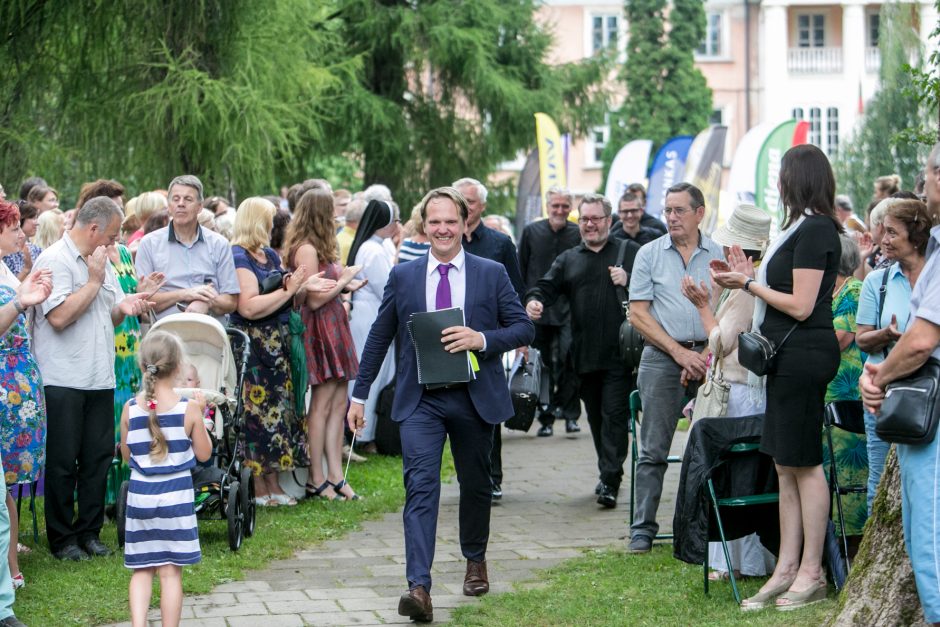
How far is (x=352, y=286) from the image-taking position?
1054 cm

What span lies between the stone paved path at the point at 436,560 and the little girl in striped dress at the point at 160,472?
23.9 inches

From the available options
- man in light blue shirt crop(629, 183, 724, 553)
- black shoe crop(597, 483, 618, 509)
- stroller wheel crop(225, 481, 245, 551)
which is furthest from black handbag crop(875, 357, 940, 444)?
black shoe crop(597, 483, 618, 509)

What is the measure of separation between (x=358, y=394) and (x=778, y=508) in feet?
7.40

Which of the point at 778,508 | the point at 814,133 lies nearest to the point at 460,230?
the point at 778,508

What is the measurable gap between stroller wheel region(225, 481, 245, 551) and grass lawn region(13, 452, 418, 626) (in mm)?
72

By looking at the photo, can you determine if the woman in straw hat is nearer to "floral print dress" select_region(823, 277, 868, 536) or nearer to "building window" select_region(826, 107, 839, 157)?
"floral print dress" select_region(823, 277, 868, 536)

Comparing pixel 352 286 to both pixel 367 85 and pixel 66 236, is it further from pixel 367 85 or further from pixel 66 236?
pixel 367 85

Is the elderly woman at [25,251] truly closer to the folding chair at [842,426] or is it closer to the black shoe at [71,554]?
the black shoe at [71,554]

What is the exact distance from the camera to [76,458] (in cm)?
838

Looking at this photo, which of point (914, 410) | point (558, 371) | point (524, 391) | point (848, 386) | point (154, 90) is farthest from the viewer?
point (154, 90)

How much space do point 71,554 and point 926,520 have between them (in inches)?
204

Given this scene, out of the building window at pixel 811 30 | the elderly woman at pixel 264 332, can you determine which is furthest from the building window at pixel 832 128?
the elderly woman at pixel 264 332

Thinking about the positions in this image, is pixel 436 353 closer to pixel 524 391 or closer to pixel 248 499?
pixel 248 499

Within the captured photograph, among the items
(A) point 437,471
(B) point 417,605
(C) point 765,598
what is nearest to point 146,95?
(A) point 437,471
